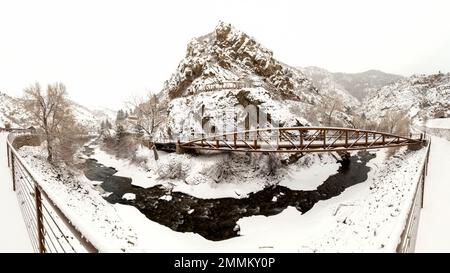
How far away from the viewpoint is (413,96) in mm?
135375

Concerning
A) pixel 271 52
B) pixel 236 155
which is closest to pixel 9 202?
pixel 236 155

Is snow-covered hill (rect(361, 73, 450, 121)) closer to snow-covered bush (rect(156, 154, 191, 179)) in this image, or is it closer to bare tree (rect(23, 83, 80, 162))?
snow-covered bush (rect(156, 154, 191, 179))

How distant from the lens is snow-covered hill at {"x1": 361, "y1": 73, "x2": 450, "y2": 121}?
11484cm

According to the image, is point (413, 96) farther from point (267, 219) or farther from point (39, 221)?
point (39, 221)

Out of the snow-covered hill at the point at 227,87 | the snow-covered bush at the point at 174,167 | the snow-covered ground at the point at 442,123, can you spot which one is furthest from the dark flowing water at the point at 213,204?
the snow-covered ground at the point at 442,123

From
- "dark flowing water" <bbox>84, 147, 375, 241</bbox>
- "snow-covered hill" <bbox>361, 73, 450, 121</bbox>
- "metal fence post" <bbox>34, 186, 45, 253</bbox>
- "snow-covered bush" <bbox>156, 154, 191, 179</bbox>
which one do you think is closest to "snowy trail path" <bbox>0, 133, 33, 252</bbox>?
"metal fence post" <bbox>34, 186, 45, 253</bbox>

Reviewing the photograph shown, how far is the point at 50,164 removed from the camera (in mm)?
20281

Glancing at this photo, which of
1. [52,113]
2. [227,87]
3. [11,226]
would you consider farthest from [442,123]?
[52,113]

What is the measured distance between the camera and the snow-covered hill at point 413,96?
11484 cm

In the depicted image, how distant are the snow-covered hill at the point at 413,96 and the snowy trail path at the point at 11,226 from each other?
450 feet

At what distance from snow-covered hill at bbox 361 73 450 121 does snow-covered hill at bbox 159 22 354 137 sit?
10178 centimetres

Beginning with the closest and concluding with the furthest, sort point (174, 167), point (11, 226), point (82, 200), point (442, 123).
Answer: point (11, 226) → point (82, 200) → point (174, 167) → point (442, 123)

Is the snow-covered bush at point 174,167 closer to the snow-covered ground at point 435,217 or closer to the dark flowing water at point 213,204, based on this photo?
the dark flowing water at point 213,204

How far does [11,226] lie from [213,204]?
52.0 feet
